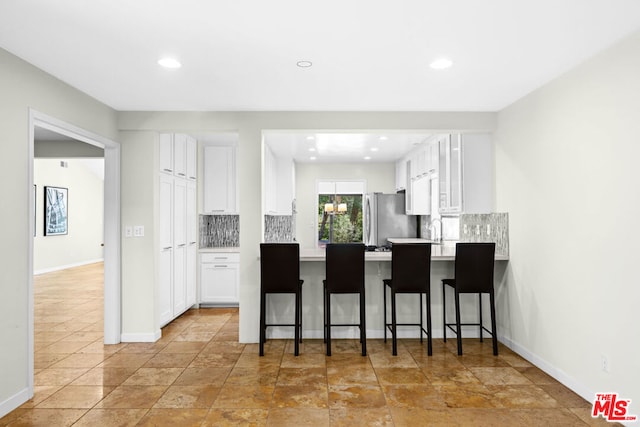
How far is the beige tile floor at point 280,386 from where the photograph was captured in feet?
8.28

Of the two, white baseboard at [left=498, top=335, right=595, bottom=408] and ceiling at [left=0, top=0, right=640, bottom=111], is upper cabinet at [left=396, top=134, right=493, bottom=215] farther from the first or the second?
white baseboard at [left=498, top=335, right=595, bottom=408]

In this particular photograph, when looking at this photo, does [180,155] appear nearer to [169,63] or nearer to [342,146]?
[169,63]

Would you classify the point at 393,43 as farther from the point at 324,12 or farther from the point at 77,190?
the point at 77,190

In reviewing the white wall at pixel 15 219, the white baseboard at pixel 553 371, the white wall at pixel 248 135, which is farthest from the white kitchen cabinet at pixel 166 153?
the white baseboard at pixel 553 371

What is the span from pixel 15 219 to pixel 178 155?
241cm

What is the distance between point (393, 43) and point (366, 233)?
5625mm

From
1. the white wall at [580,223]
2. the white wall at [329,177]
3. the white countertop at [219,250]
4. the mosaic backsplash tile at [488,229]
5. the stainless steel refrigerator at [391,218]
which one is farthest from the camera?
the white wall at [329,177]

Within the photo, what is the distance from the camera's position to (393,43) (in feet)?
8.14

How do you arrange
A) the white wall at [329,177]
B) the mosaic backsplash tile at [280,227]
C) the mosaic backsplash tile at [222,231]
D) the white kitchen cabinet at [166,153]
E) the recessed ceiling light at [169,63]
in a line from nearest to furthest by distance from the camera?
1. the recessed ceiling light at [169,63]
2. the white kitchen cabinet at [166,153]
3. the mosaic backsplash tile at [222,231]
4. the mosaic backsplash tile at [280,227]
5. the white wall at [329,177]

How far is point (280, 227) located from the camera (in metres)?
6.87

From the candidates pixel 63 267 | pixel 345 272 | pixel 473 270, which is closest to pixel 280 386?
pixel 345 272

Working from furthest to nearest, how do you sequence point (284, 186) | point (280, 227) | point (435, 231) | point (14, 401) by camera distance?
point (280, 227)
point (284, 186)
point (435, 231)
point (14, 401)

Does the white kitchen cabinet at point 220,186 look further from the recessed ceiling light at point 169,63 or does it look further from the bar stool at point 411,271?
the recessed ceiling light at point 169,63

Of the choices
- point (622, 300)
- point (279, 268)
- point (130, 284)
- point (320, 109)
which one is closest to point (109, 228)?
point (130, 284)
